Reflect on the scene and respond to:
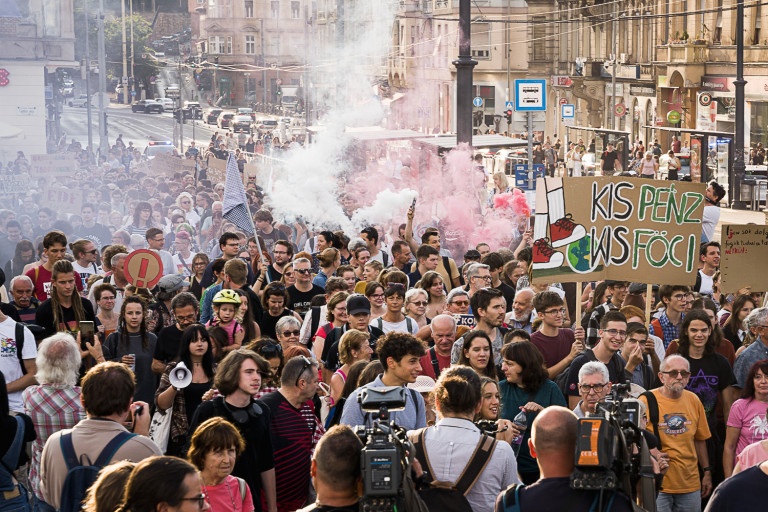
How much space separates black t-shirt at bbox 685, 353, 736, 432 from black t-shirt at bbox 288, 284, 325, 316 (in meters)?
3.71

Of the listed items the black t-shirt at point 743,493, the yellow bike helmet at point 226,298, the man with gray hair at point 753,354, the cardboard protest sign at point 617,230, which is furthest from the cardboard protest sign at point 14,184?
the black t-shirt at point 743,493

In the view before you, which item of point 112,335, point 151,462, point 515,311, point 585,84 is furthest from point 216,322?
point 585,84

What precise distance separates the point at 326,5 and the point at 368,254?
1339 inches

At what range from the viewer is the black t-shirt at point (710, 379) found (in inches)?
297

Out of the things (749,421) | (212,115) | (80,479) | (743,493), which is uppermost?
(212,115)

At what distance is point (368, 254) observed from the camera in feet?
37.3

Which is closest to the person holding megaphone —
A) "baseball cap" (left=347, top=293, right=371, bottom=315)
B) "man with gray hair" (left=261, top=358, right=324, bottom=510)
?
"man with gray hair" (left=261, top=358, right=324, bottom=510)

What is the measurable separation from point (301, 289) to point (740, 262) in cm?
373

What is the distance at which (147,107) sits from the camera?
60.3 metres

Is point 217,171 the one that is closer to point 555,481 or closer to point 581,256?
point 581,256

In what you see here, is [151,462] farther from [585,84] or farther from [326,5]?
[585,84]

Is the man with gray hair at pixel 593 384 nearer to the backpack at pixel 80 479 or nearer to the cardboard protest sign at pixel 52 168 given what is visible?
the backpack at pixel 80 479

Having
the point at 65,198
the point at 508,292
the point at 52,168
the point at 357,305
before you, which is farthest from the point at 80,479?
the point at 52,168

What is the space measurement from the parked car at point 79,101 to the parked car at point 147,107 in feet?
29.2
